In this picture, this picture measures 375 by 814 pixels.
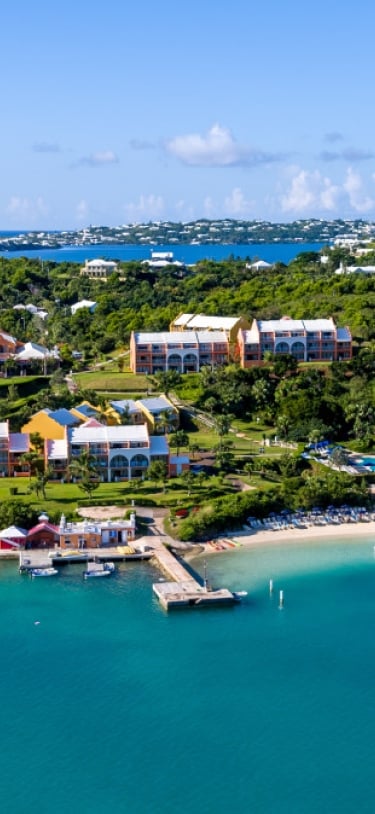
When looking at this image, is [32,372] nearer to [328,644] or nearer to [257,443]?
[257,443]

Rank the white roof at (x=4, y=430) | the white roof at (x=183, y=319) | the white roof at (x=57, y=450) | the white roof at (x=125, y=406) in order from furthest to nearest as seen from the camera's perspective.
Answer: the white roof at (x=183, y=319)
the white roof at (x=125, y=406)
the white roof at (x=4, y=430)
the white roof at (x=57, y=450)

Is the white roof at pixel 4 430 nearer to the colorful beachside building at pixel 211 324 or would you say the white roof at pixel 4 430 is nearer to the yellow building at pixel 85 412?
the yellow building at pixel 85 412

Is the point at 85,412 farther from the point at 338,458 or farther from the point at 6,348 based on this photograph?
the point at 6,348

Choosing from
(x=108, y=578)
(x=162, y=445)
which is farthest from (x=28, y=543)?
(x=162, y=445)

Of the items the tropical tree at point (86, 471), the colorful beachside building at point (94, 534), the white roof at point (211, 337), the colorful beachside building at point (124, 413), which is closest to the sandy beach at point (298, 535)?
the colorful beachside building at point (94, 534)

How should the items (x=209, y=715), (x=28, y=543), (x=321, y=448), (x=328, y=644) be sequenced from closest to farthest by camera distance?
(x=209, y=715) < (x=328, y=644) < (x=28, y=543) < (x=321, y=448)

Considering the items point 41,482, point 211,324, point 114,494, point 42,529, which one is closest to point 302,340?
point 211,324
